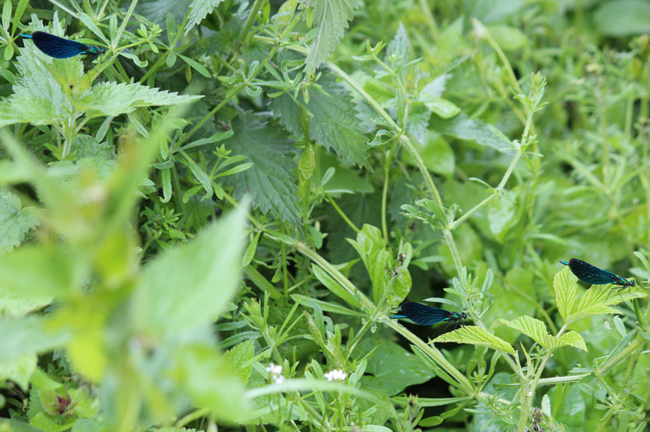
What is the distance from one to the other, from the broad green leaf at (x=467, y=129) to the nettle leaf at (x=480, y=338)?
43cm

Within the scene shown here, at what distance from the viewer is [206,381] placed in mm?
249

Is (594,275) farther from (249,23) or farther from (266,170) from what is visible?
(249,23)

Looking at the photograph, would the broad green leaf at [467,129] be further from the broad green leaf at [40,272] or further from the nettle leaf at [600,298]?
the broad green leaf at [40,272]

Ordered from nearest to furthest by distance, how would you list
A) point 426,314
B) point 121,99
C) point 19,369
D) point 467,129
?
1. point 19,369
2. point 121,99
3. point 426,314
4. point 467,129

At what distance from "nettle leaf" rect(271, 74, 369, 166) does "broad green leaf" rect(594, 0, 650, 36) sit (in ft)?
4.18

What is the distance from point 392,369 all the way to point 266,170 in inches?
14.2

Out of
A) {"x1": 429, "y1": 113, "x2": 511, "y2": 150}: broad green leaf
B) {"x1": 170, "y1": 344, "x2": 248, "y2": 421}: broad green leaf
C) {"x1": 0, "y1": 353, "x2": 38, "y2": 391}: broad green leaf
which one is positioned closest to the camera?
{"x1": 170, "y1": 344, "x2": 248, "y2": 421}: broad green leaf

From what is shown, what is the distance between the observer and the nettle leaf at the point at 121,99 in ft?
1.71

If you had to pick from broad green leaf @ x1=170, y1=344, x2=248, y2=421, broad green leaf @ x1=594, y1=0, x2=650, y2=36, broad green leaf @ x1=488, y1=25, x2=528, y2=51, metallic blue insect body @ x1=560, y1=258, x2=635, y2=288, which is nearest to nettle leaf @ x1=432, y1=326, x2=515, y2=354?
metallic blue insect body @ x1=560, y1=258, x2=635, y2=288

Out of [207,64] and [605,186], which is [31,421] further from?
[605,186]

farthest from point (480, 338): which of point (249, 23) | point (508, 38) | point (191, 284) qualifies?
point (508, 38)

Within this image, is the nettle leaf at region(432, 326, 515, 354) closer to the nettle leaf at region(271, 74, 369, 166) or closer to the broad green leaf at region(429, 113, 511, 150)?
the nettle leaf at region(271, 74, 369, 166)

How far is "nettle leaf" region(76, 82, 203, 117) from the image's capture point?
521 mm

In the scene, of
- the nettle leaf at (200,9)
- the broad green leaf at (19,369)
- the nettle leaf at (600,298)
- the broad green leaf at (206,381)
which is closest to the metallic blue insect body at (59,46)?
the nettle leaf at (200,9)
